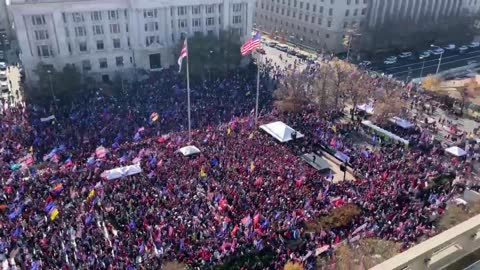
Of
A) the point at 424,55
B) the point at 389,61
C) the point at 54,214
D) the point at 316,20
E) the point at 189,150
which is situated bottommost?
the point at 389,61

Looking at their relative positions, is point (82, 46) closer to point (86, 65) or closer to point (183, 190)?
point (86, 65)

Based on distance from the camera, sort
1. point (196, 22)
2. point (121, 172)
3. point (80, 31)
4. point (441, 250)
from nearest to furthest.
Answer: point (441, 250) < point (121, 172) < point (80, 31) < point (196, 22)

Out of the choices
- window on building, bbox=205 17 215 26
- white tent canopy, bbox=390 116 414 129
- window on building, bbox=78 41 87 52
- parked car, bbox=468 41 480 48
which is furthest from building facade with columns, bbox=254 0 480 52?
window on building, bbox=78 41 87 52

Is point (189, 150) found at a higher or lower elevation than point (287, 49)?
higher

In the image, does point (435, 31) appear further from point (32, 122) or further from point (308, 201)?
point (32, 122)

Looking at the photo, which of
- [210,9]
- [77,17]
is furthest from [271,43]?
[77,17]

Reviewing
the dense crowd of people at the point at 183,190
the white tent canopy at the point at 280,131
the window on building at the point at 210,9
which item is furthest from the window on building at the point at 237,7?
the white tent canopy at the point at 280,131
